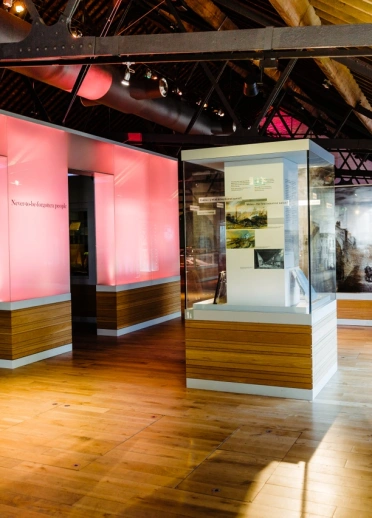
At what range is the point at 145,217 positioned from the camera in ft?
34.4

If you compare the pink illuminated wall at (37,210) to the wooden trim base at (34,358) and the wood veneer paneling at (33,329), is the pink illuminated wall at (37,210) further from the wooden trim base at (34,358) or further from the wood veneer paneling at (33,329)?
the wooden trim base at (34,358)

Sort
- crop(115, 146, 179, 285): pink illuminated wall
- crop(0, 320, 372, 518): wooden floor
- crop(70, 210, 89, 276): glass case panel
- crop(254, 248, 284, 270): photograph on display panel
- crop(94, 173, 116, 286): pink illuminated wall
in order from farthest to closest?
crop(70, 210, 89, 276): glass case panel, crop(115, 146, 179, 285): pink illuminated wall, crop(94, 173, 116, 286): pink illuminated wall, crop(254, 248, 284, 270): photograph on display panel, crop(0, 320, 372, 518): wooden floor

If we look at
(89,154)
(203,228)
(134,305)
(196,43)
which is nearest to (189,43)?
(196,43)

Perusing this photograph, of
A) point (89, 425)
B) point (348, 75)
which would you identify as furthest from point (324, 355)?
point (348, 75)

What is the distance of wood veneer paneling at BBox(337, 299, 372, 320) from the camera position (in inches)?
387

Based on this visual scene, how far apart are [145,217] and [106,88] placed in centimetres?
304

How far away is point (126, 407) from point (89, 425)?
0.58 m

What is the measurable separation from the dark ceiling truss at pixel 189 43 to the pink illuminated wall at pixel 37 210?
8.33ft

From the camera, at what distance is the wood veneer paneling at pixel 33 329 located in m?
7.14

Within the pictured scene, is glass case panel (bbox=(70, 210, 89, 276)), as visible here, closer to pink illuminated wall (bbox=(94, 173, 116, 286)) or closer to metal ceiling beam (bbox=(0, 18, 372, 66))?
pink illuminated wall (bbox=(94, 173, 116, 286))

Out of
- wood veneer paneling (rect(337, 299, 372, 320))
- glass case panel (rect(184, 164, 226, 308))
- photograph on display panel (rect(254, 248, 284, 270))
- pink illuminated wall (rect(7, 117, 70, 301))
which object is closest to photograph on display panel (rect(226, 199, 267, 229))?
glass case panel (rect(184, 164, 226, 308))

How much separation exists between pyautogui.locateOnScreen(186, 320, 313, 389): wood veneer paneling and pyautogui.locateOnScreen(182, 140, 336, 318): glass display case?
0.74 ft

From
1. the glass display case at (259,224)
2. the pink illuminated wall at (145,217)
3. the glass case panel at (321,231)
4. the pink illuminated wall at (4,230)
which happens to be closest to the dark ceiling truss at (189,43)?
the glass display case at (259,224)

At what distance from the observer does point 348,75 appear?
8.08 m
